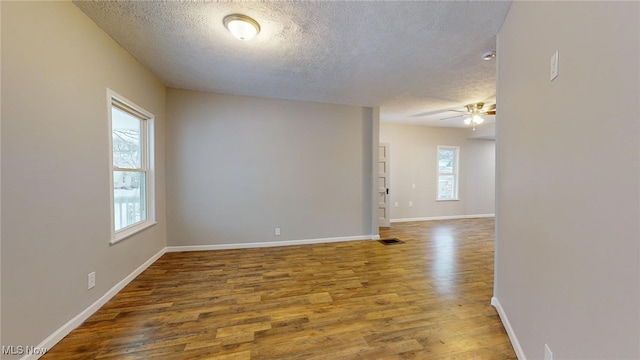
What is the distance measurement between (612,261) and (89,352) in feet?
9.45

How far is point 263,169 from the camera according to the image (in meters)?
4.24

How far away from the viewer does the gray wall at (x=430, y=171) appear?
21.7ft

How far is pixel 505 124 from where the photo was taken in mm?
1976

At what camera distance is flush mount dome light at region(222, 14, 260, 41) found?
203cm

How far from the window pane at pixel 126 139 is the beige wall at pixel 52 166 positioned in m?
0.39

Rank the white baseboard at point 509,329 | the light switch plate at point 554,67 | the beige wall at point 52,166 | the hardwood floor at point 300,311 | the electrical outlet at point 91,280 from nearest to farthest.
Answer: the light switch plate at point 554,67 → the beige wall at point 52,166 → the white baseboard at point 509,329 → the hardwood floor at point 300,311 → the electrical outlet at point 91,280

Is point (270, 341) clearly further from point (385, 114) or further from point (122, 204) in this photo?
point (385, 114)

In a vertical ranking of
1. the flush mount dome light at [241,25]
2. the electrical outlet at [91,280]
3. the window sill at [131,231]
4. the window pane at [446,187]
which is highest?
the flush mount dome light at [241,25]

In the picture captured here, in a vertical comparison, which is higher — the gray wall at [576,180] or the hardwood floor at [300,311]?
the gray wall at [576,180]

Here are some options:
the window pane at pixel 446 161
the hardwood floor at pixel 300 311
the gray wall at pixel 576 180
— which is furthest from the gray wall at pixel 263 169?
the window pane at pixel 446 161

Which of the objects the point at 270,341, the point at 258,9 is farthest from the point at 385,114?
the point at 270,341

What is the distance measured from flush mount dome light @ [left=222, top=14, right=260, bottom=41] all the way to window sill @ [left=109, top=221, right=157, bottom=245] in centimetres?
233

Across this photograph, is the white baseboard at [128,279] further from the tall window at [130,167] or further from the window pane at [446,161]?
the window pane at [446,161]

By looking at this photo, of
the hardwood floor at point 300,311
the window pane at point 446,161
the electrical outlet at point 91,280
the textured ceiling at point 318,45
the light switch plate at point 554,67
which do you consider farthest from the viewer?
the window pane at point 446,161
